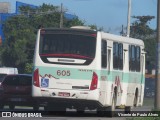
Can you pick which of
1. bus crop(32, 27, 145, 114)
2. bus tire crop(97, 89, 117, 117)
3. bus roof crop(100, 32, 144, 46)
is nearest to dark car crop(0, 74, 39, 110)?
bus tire crop(97, 89, 117, 117)

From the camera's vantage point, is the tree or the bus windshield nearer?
the bus windshield

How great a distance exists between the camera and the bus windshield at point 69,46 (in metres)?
25.8

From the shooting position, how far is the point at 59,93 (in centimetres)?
2562

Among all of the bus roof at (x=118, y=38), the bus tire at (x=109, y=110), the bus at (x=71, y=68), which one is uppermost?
the bus roof at (x=118, y=38)

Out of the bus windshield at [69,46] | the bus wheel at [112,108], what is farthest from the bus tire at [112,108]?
the bus windshield at [69,46]

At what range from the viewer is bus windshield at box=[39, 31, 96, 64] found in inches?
1014

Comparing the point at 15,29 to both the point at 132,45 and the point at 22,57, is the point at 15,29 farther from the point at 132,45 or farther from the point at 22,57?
the point at 132,45

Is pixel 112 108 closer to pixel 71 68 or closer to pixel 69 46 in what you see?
pixel 71 68

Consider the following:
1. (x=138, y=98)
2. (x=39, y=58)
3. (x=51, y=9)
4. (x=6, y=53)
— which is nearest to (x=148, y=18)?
(x=51, y=9)

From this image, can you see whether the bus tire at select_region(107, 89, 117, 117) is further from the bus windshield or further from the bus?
the bus windshield

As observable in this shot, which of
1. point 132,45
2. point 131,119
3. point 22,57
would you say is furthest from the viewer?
point 22,57

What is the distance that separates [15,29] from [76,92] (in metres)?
74.0

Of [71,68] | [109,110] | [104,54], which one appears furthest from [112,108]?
[71,68]

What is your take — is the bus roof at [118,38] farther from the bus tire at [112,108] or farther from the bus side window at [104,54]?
the bus tire at [112,108]
